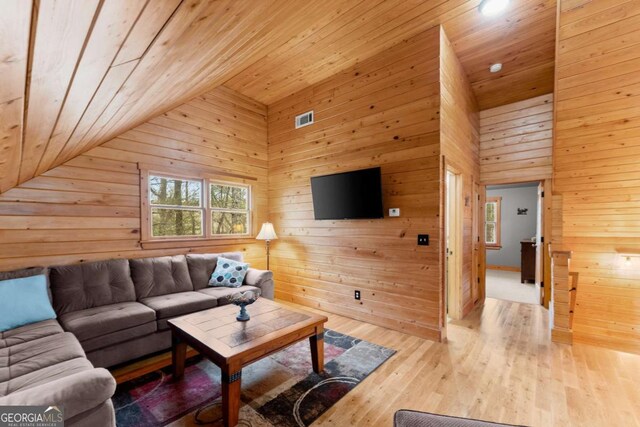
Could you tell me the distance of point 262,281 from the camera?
144 inches

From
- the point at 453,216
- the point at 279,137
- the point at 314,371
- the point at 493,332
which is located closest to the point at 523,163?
the point at 453,216

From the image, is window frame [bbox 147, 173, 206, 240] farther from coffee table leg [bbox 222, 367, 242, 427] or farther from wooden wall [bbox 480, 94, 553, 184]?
wooden wall [bbox 480, 94, 553, 184]

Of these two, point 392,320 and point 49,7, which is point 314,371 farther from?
point 49,7

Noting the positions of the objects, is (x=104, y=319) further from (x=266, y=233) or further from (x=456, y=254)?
(x=456, y=254)

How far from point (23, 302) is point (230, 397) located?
6.53 ft

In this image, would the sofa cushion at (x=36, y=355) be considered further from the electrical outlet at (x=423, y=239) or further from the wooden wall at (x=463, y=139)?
the wooden wall at (x=463, y=139)

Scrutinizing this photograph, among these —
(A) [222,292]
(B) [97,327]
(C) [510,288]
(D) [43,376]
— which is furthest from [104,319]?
→ (C) [510,288]

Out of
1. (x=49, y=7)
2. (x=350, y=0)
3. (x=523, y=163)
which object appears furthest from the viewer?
(x=523, y=163)

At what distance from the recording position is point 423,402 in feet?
6.63

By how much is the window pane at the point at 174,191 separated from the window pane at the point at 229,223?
0.37m

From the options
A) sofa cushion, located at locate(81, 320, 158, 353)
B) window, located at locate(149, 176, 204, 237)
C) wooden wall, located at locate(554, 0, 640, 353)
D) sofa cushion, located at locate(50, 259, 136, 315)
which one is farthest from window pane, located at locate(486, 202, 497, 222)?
sofa cushion, located at locate(50, 259, 136, 315)

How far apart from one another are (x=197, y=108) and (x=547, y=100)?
5238 mm

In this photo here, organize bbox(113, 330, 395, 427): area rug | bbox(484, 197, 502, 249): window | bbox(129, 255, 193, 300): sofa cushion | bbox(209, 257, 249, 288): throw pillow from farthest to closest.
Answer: bbox(484, 197, 502, 249): window → bbox(209, 257, 249, 288): throw pillow → bbox(129, 255, 193, 300): sofa cushion → bbox(113, 330, 395, 427): area rug

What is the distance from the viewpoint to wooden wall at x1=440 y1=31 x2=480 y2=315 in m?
3.14
